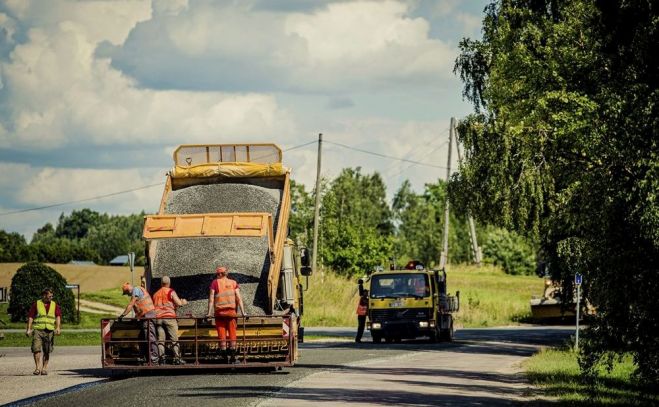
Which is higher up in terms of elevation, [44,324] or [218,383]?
[44,324]

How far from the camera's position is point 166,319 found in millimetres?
22594

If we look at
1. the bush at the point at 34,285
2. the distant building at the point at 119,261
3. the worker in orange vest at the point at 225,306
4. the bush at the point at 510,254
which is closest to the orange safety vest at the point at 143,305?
the worker in orange vest at the point at 225,306

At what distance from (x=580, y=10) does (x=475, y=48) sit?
Result: 764cm

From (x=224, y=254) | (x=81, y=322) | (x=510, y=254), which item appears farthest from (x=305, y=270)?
(x=510, y=254)

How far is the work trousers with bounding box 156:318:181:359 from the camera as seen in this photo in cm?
2266

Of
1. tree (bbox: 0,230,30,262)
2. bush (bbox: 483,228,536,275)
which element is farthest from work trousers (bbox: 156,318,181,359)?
tree (bbox: 0,230,30,262)

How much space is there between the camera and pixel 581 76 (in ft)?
67.6

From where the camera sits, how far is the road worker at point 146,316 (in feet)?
74.3

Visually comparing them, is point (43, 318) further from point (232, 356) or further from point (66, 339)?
point (66, 339)

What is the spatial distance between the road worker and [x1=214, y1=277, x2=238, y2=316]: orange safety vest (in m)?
1.24

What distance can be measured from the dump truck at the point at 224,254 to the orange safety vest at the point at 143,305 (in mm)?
289

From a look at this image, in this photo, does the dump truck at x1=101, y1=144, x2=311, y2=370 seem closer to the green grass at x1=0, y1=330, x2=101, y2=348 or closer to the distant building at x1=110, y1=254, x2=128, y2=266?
the green grass at x1=0, y1=330, x2=101, y2=348

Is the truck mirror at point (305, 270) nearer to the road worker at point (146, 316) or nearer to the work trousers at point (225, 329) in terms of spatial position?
the work trousers at point (225, 329)

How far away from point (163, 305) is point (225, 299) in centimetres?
120
